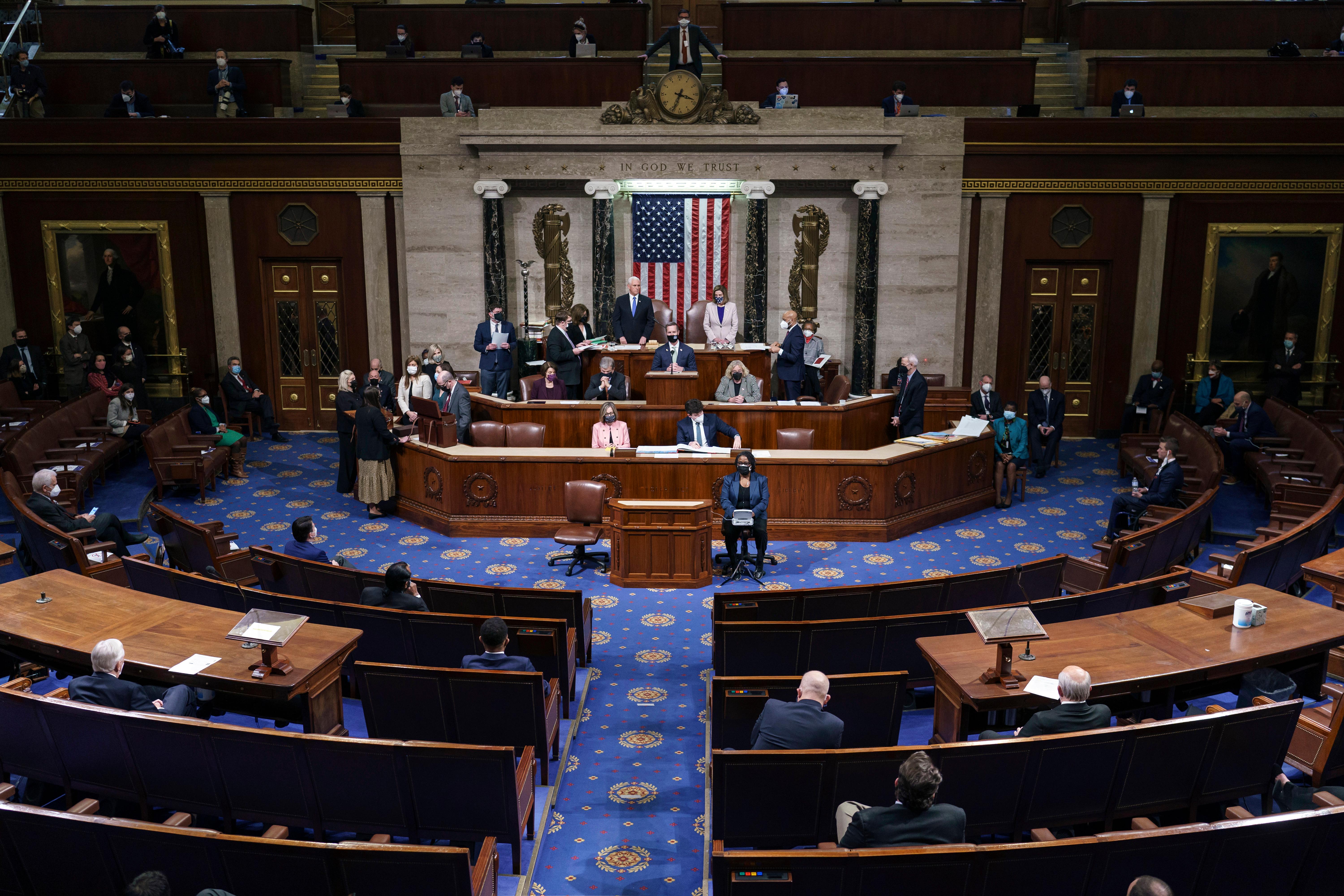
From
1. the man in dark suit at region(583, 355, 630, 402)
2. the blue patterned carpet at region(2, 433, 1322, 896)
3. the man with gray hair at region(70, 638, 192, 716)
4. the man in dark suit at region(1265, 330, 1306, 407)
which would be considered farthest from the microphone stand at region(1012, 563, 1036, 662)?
the man in dark suit at region(1265, 330, 1306, 407)

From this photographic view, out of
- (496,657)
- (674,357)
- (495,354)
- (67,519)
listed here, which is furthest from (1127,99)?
(67,519)

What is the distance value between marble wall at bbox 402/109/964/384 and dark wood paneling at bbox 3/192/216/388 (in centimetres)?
308

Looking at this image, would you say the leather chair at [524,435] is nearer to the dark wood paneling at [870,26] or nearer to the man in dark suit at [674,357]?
the man in dark suit at [674,357]

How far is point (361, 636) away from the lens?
7.37m

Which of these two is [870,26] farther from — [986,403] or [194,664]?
[194,664]

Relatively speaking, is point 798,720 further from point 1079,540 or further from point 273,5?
point 273,5

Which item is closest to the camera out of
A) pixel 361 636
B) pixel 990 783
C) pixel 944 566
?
pixel 990 783

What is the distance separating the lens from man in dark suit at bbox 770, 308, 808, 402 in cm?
1423

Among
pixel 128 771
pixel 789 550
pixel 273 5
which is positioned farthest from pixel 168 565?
pixel 273 5

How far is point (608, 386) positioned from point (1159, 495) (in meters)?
6.25

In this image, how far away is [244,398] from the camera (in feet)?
51.4

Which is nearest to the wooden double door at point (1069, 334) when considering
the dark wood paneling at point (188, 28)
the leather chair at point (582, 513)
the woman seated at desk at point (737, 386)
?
the woman seated at desk at point (737, 386)

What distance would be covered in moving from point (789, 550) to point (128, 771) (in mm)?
7140

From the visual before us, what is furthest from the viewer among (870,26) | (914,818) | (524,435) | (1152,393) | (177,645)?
(870,26)
